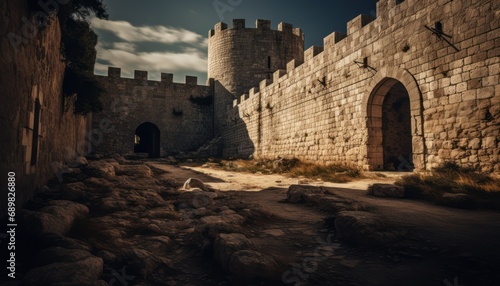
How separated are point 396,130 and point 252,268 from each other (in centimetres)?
827

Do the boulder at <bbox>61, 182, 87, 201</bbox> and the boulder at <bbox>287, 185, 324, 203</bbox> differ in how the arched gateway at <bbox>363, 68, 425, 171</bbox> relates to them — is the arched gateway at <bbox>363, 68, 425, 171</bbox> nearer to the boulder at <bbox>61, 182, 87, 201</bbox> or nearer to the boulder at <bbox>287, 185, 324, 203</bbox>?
the boulder at <bbox>287, 185, 324, 203</bbox>

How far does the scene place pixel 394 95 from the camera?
8.62 metres

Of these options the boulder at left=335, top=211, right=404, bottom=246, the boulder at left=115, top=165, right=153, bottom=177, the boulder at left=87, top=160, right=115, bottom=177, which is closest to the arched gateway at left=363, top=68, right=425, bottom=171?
the boulder at left=335, top=211, right=404, bottom=246

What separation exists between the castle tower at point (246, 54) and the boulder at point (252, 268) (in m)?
17.8

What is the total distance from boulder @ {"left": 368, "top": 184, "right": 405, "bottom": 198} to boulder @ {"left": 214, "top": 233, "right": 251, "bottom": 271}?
3459mm

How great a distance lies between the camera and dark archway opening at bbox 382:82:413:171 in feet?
27.7

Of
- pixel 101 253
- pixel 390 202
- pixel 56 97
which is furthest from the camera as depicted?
pixel 56 97

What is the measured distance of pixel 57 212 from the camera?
105 inches

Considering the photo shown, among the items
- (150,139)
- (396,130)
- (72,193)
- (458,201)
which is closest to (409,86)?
(396,130)

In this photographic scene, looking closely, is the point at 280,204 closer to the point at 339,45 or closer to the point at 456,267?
the point at 456,267

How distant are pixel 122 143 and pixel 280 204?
16620 millimetres

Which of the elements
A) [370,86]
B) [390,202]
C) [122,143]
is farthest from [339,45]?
[122,143]

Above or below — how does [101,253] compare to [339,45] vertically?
below

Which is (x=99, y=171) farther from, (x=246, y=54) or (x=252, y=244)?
(x=246, y=54)
